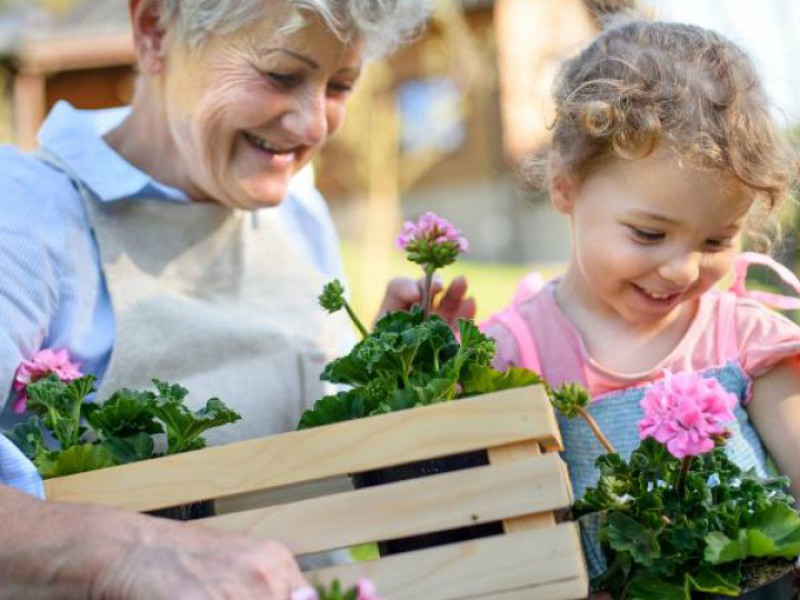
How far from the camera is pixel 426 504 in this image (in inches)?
72.8

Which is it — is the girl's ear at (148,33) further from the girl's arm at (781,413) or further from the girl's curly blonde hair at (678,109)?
the girl's arm at (781,413)

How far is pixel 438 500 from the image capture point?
1.85 meters

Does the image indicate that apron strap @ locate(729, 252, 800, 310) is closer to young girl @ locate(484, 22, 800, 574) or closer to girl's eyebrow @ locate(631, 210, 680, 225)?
young girl @ locate(484, 22, 800, 574)

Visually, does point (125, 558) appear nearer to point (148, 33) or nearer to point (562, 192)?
point (562, 192)

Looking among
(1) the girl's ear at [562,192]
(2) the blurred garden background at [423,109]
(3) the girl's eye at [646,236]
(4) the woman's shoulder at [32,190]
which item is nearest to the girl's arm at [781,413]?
(3) the girl's eye at [646,236]

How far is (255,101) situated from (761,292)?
1.11 metres

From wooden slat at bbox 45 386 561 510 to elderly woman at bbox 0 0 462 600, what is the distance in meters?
0.57

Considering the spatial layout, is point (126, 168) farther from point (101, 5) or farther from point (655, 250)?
point (101, 5)

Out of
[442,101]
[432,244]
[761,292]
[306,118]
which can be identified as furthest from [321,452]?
[442,101]

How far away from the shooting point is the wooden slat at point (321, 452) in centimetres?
185

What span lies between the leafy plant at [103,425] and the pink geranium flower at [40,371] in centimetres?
9

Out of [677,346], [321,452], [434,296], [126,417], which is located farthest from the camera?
[434,296]

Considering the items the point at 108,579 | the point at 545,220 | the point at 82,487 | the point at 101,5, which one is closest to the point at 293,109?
the point at 82,487

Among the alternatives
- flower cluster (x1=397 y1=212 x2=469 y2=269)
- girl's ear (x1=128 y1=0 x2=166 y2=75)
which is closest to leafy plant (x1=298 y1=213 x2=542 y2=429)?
flower cluster (x1=397 y1=212 x2=469 y2=269)
